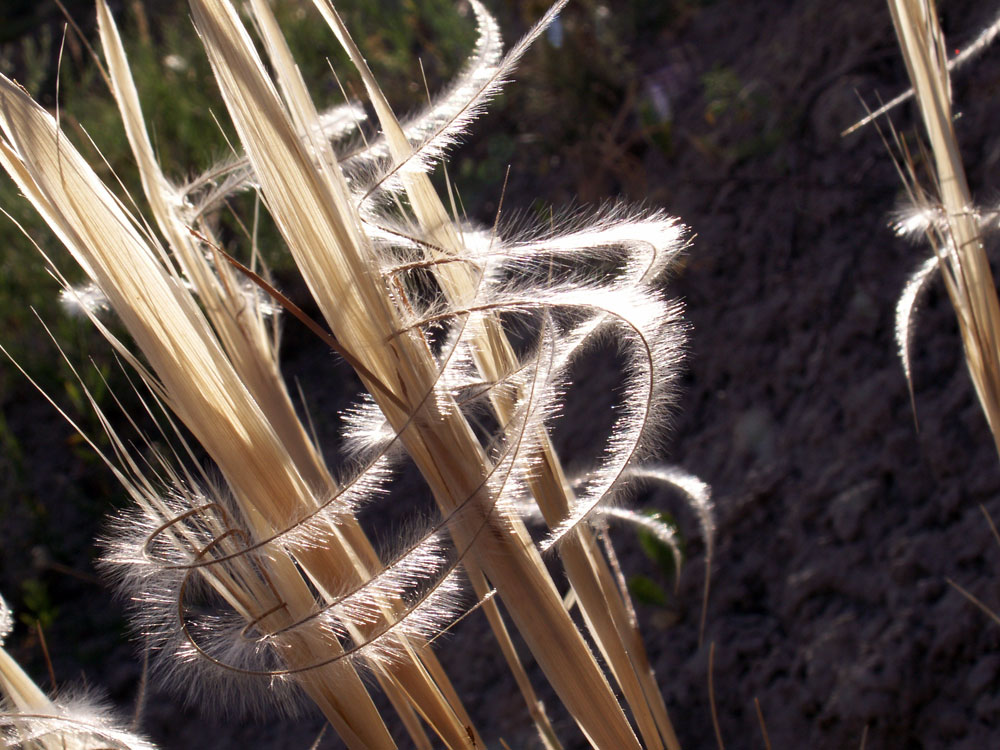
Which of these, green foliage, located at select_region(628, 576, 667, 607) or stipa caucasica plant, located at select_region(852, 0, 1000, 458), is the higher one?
stipa caucasica plant, located at select_region(852, 0, 1000, 458)

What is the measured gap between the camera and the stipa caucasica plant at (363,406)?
49 cm

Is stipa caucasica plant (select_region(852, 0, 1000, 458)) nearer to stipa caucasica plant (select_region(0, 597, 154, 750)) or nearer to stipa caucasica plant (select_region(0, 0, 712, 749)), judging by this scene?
stipa caucasica plant (select_region(0, 0, 712, 749))

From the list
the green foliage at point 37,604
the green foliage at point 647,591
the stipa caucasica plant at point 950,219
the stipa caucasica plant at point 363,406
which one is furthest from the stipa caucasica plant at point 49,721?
the green foliage at point 37,604

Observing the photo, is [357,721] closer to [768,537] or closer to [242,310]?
[242,310]

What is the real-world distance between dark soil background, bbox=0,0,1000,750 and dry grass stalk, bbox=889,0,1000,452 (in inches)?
18.6

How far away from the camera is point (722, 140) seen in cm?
211

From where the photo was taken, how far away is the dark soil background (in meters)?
1.16

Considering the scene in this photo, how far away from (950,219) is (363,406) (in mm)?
514

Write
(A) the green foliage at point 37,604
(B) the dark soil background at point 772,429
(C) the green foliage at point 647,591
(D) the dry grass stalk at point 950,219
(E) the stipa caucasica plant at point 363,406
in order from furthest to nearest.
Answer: (A) the green foliage at point 37,604 → (C) the green foliage at point 647,591 → (B) the dark soil background at point 772,429 → (D) the dry grass stalk at point 950,219 → (E) the stipa caucasica plant at point 363,406

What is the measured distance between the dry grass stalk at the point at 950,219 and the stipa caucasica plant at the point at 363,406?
28cm

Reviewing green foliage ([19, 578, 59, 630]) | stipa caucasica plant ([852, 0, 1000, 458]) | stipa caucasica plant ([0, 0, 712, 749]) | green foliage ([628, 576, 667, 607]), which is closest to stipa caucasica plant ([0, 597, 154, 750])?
stipa caucasica plant ([0, 0, 712, 749])

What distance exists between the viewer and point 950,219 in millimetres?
692

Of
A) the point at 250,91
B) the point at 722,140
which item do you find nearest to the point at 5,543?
the point at 250,91

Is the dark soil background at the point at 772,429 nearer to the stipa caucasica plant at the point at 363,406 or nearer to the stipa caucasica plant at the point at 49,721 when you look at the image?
the stipa caucasica plant at the point at 363,406
